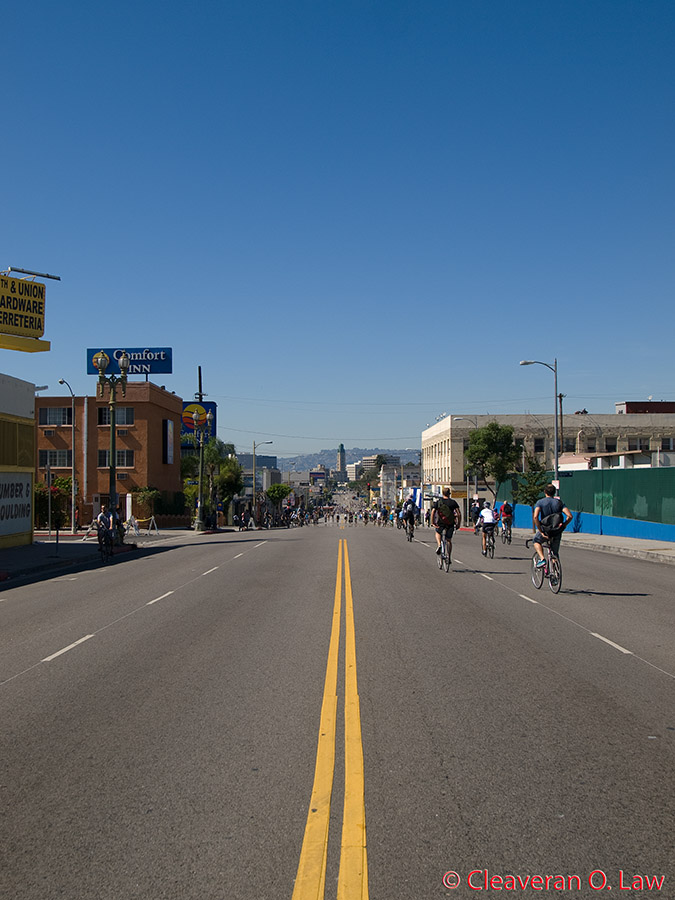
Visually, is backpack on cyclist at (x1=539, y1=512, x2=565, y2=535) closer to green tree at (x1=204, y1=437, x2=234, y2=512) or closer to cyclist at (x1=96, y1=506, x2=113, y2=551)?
cyclist at (x1=96, y1=506, x2=113, y2=551)

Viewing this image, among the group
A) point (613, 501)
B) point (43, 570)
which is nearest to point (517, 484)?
point (613, 501)

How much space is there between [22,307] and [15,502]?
8.00m

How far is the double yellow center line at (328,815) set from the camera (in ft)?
14.4

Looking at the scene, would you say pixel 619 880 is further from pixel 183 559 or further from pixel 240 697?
pixel 183 559

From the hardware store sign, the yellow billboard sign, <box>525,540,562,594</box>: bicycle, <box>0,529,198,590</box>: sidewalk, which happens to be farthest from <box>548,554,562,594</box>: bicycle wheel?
the yellow billboard sign

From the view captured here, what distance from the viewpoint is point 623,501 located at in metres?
37.3

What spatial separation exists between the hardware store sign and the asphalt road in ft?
68.8

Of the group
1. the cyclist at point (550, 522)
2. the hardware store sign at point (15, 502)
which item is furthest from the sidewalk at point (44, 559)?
the cyclist at point (550, 522)

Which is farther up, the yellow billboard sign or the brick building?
the yellow billboard sign

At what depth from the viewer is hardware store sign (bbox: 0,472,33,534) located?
33344 millimetres

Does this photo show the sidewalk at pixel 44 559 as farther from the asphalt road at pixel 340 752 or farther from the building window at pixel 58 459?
the building window at pixel 58 459

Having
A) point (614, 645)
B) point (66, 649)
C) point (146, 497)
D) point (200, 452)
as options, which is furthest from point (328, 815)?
point (146, 497)

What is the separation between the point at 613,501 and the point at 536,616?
88.7 ft

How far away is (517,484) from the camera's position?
2421 inches
